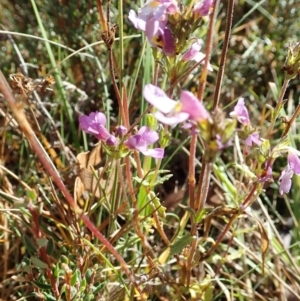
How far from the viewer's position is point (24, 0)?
182 cm

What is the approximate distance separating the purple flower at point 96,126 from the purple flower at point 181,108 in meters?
0.25

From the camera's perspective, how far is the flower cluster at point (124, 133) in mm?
880

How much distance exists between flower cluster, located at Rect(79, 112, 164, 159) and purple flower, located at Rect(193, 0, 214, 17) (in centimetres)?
20

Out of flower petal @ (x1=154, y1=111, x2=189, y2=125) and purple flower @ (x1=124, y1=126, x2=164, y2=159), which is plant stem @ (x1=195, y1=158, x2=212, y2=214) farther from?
flower petal @ (x1=154, y1=111, x2=189, y2=125)

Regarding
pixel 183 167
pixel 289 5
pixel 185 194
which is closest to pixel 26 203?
pixel 185 194

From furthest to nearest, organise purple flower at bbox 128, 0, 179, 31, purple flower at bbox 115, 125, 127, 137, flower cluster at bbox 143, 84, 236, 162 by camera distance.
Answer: purple flower at bbox 115, 125, 127, 137 → purple flower at bbox 128, 0, 179, 31 → flower cluster at bbox 143, 84, 236, 162

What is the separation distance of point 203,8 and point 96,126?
27 centimetres

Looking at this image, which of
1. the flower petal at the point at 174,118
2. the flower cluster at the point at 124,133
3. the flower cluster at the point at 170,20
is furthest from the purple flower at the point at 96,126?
the flower petal at the point at 174,118

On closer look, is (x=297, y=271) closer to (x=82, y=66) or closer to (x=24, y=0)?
(x=82, y=66)

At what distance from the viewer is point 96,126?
0.92 metres

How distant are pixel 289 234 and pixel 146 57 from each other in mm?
660

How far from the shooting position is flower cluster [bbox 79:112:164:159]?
2.89 feet

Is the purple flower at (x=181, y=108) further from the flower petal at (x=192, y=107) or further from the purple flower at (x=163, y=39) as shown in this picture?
the purple flower at (x=163, y=39)

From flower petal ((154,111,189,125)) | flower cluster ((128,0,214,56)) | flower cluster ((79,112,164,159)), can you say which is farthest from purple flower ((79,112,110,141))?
flower petal ((154,111,189,125))
